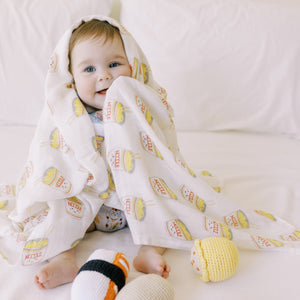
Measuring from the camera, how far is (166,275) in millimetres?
752

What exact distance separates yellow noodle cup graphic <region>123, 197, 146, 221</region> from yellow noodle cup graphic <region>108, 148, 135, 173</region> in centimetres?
7

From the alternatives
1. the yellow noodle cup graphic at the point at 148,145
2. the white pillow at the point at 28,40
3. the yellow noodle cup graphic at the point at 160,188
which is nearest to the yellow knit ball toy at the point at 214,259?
the yellow noodle cup graphic at the point at 160,188

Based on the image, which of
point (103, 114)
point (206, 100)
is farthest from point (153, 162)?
point (206, 100)

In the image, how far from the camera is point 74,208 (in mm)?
848

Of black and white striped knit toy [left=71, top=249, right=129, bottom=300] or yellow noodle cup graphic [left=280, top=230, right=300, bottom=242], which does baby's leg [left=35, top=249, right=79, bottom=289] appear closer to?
black and white striped knit toy [left=71, top=249, right=129, bottom=300]

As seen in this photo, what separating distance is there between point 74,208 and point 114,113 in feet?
0.79

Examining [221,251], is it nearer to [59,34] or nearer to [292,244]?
[292,244]

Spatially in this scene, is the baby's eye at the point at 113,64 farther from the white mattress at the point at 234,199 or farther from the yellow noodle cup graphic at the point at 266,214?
the yellow noodle cup graphic at the point at 266,214

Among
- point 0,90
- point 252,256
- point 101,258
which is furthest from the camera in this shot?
point 0,90

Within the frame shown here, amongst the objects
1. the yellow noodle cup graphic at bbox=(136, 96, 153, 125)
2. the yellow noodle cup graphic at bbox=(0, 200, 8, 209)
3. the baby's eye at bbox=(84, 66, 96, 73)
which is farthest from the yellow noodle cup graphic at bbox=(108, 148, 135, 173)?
the yellow noodle cup graphic at bbox=(0, 200, 8, 209)

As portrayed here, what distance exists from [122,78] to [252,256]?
51cm

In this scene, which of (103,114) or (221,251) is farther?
(103,114)

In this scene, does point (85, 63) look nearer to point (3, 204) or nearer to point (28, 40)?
point (3, 204)

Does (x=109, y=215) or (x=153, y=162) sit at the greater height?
(x=153, y=162)
